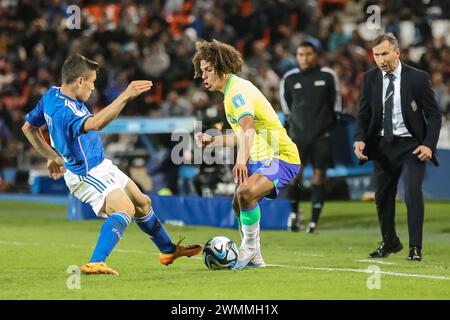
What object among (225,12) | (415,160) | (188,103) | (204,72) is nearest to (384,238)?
(415,160)

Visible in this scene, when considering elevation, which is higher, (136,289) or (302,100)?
(302,100)

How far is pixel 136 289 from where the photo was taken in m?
7.68

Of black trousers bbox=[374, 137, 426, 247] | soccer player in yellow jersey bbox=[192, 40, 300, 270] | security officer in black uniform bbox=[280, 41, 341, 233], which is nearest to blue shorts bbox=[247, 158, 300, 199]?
soccer player in yellow jersey bbox=[192, 40, 300, 270]

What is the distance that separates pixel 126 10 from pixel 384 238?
1648cm

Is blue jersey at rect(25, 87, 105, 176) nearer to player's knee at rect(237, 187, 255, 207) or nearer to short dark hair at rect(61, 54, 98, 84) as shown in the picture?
short dark hair at rect(61, 54, 98, 84)

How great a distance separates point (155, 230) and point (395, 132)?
104 inches

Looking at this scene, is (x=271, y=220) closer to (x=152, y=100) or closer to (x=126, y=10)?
(x=152, y=100)

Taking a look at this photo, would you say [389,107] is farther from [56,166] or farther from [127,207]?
[56,166]

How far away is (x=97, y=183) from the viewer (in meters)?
8.80

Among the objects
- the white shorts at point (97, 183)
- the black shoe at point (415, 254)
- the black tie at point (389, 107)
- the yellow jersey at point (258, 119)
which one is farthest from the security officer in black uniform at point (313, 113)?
the white shorts at point (97, 183)

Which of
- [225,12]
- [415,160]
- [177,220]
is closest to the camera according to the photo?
[415,160]

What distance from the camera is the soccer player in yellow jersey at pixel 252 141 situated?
350 inches

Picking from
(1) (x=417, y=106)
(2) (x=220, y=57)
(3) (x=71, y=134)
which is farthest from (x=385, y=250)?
(3) (x=71, y=134)

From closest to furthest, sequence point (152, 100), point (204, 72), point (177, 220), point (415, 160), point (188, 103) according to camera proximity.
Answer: point (204, 72)
point (415, 160)
point (177, 220)
point (188, 103)
point (152, 100)
